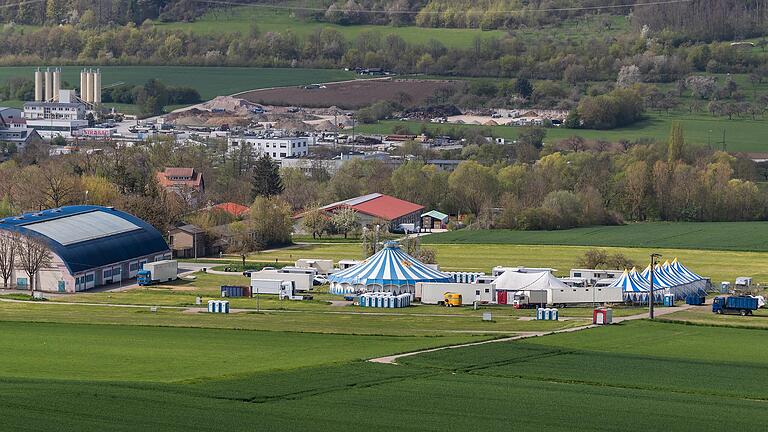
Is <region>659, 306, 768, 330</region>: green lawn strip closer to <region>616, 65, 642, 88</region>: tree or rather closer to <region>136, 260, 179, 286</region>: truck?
<region>136, 260, 179, 286</region>: truck

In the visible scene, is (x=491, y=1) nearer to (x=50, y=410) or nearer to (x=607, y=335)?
(x=607, y=335)

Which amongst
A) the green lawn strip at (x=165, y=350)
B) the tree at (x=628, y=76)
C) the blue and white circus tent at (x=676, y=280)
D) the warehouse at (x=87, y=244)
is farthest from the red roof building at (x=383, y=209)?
the tree at (x=628, y=76)

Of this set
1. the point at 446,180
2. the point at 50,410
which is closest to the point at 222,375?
the point at 50,410

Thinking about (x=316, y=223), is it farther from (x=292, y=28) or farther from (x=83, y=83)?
(x=292, y=28)

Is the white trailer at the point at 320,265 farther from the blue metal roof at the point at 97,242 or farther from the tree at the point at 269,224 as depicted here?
the tree at the point at 269,224

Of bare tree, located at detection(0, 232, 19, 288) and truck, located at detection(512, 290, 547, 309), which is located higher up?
bare tree, located at detection(0, 232, 19, 288)

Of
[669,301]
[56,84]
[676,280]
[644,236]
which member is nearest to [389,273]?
[669,301]

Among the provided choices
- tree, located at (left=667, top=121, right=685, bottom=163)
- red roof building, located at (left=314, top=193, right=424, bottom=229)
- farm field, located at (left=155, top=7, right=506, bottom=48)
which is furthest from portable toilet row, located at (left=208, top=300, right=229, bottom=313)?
farm field, located at (left=155, top=7, right=506, bottom=48)
